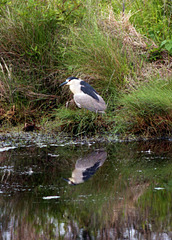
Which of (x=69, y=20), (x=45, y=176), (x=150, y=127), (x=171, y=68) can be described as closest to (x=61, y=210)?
(x=45, y=176)

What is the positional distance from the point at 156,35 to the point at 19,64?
9.01 ft

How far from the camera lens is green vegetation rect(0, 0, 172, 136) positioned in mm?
7251

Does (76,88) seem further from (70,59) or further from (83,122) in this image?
(70,59)

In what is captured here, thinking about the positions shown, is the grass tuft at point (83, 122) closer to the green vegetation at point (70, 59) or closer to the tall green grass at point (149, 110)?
the green vegetation at point (70, 59)

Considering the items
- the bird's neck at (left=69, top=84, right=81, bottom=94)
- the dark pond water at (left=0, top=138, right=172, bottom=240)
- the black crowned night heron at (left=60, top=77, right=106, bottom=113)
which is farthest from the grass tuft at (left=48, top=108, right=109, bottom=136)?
the dark pond water at (left=0, top=138, right=172, bottom=240)

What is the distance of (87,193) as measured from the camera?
3832 mm

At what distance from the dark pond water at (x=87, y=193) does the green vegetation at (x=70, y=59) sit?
152 centimetres

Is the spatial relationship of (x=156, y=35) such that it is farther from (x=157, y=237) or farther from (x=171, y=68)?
(x=157, y=237)

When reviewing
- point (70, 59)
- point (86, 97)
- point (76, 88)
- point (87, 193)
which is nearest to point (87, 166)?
point (87, 193)

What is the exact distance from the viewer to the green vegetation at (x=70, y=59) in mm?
7251

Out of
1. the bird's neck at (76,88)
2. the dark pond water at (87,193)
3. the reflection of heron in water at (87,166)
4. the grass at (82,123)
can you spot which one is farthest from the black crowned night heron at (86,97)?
the reflection of heron in water at (87,166)

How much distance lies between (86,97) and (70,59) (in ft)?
4.40

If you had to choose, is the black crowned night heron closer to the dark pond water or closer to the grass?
the grass

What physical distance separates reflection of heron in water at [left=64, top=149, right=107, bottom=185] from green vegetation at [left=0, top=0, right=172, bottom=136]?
1420 millimetres
